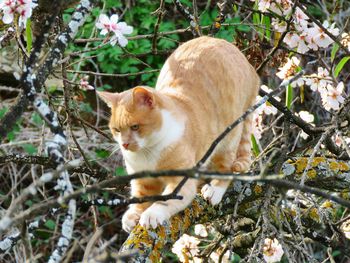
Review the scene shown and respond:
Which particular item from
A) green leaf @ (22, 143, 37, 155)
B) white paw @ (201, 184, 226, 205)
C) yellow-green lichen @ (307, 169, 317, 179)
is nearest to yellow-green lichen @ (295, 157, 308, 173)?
yellow-green lichen @ (307, 169, 317, 179)

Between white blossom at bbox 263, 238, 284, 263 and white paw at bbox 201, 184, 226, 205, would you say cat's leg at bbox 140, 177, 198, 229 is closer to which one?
white paw at bbox 201, 184, 226, 205

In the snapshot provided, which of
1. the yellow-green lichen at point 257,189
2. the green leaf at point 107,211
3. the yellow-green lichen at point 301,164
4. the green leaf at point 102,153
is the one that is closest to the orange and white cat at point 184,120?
the yellow-green lichen at point 257,189

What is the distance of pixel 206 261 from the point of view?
2.61 metres

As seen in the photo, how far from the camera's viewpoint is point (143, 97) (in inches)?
95.7

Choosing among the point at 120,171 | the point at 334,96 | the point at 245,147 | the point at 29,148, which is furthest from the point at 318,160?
the point at 29,148

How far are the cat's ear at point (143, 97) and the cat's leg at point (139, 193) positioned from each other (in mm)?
281

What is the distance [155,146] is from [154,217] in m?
0.38

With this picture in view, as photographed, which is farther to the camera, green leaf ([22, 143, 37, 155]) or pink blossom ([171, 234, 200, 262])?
green leaf ([22, 143, 37, 155])

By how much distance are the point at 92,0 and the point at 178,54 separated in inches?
42.6

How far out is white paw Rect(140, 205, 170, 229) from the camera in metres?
2.15

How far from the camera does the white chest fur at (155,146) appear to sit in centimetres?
246

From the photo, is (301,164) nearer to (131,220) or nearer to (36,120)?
(131,220)

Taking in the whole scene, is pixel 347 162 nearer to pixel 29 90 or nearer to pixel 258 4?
pixel 258 4

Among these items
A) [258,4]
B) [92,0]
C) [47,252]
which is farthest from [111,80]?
[92,0]
